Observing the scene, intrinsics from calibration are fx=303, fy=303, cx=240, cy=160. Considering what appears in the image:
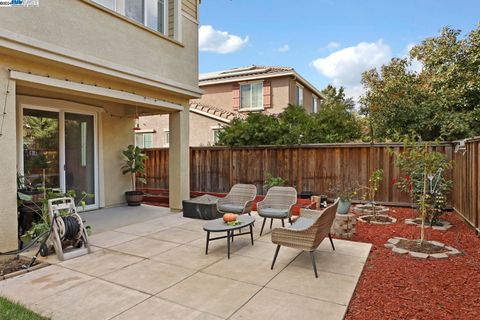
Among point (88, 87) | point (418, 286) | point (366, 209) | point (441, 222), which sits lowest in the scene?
point (418, 286)

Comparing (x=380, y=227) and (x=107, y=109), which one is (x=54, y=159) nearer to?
(x=107, y=109)

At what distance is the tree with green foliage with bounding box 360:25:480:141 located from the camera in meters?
10.5

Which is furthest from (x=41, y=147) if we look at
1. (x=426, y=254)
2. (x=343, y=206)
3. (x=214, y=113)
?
(x=214, y=113)

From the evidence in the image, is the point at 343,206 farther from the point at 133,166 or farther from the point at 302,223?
the point at 133,166

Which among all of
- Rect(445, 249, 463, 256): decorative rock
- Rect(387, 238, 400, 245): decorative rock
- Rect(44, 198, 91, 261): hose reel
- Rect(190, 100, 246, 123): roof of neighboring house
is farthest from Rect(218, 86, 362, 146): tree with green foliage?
Rect(44, 198, 91, 261): hose reel

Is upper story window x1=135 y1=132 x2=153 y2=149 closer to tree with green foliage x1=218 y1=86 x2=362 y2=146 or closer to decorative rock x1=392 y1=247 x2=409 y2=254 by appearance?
tree with green foliage x1=218 y1=86 x2=362 y2=146

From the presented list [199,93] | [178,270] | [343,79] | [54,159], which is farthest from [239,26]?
[343,79]

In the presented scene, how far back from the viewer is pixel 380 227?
22.0ft

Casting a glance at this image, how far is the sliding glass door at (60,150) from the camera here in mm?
7145

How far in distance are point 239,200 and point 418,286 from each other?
408 centimetres

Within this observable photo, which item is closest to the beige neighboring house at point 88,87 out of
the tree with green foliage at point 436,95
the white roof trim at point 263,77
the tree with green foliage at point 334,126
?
the tree with green foliage at point 334,126

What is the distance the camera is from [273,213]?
6156mm

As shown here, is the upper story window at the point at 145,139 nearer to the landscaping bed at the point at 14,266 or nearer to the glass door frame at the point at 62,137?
the glass door frame at the point at 62,137

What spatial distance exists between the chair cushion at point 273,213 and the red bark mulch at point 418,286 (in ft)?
5.65
